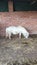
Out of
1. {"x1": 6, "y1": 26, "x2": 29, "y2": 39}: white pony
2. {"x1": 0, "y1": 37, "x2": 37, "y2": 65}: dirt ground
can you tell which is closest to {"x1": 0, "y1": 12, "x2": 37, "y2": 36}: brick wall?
{"x1": 6, "y1": 26, "x2": 29, "y2": 39}: white pony

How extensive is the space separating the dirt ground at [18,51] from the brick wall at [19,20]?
570 mm

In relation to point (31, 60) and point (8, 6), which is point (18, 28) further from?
point (31, 60)

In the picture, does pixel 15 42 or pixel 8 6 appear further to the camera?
pixel 8 6

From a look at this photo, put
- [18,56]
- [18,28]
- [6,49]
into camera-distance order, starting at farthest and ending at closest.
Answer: [18,28] → [6,49] → [18,56]

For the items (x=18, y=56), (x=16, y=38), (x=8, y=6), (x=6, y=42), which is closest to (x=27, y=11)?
(x=8, y=6)

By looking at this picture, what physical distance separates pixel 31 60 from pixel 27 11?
8.68 ft

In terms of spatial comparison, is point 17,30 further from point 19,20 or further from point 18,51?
point 18,51

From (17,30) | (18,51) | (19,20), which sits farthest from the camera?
(19,20)

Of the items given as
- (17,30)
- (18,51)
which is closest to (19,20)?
(17,30)

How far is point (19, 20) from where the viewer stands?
5.95 meters

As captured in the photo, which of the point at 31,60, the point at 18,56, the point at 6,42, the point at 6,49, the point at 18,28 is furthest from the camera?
the point at 18,28

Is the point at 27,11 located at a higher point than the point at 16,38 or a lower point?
higher

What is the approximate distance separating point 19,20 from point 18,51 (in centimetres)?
181

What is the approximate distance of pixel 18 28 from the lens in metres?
5.72
